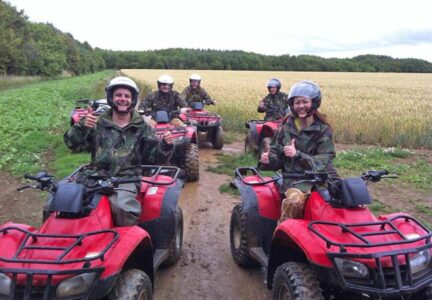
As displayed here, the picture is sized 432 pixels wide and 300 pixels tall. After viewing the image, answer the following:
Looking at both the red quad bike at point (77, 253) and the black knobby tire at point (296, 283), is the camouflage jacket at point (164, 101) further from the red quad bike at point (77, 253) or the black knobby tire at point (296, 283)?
the black knobby tire at point (296, 283)

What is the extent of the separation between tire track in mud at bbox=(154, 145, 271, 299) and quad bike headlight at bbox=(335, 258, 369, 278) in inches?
63.0

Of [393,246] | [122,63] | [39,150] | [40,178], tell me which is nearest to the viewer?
[393,246]

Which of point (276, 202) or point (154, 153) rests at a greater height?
point (154, 153)

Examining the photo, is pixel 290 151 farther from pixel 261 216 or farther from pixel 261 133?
pixel 261 133

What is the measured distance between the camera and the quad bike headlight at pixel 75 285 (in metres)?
2.98

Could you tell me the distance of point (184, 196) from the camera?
8141 millimetres

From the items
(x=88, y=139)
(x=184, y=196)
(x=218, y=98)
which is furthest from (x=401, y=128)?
(x=88, y=139)

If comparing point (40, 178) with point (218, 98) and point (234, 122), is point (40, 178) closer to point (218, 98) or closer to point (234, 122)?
point (234, 122)

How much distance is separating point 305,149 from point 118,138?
1.80 metres

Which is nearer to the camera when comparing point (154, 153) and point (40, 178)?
point (40, 178)

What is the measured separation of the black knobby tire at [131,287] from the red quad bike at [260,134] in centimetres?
673

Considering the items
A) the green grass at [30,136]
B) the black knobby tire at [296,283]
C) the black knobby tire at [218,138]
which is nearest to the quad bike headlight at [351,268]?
the black knobby tire at [296,283]

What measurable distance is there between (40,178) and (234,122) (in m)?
12.5

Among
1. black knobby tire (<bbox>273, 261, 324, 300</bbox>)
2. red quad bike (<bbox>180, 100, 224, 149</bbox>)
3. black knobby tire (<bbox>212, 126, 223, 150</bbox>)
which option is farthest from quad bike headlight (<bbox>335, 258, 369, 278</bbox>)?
black knobby tire (<bbox>212, 126, 223, 150</bbox>)
